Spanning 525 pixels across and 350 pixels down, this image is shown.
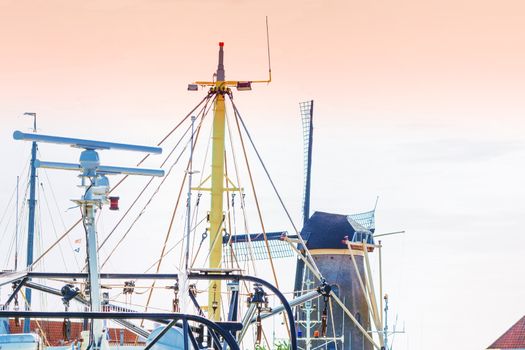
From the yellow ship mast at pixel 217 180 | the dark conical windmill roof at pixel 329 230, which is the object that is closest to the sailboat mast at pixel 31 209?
the yellow ship mast at pixel 217 180

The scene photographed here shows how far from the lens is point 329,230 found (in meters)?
110

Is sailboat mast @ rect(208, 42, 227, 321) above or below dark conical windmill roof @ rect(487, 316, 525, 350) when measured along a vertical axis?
above

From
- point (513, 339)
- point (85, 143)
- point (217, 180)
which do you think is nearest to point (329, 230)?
point (513, 339)

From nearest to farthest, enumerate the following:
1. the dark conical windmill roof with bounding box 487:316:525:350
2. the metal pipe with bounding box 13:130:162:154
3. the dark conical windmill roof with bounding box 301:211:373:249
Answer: the metal pipe with bounding box 13:130:162:154
the dark conical windmill roof with bounding box 301:211:373:249
the dark conical windmill roof with bounding box 487:316:525:350

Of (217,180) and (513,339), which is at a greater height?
(217,180)

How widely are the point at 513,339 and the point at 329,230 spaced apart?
1786cm

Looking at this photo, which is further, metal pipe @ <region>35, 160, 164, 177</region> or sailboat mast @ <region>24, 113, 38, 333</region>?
sailboat mast @ <region>24, 113, 38, 333</region>

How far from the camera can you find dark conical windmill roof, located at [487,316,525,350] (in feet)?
374

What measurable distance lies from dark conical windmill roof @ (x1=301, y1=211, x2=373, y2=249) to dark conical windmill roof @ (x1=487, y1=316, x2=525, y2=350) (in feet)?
47.1

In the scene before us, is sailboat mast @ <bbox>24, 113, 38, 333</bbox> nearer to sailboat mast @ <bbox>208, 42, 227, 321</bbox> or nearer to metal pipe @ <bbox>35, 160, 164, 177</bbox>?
sailboat mast @ <bbox>208, 42, 227, 321</bbox>

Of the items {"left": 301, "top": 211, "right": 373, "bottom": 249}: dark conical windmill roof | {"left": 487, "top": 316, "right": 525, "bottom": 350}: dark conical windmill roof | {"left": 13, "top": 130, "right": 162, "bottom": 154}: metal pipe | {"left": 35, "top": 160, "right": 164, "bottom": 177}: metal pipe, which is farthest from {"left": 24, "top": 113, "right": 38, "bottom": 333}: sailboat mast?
{"left": 13, "top": 130, "right": 162, "bottom": 154}: metal pipe

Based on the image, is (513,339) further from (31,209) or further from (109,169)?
(109,169)

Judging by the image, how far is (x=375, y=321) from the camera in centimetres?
10169

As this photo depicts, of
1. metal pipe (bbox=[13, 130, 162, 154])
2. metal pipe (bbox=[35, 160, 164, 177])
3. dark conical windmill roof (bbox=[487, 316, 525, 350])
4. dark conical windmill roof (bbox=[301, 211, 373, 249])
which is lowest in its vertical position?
dark conical windmill roof (bbox=[487, 316, 525, 350])
